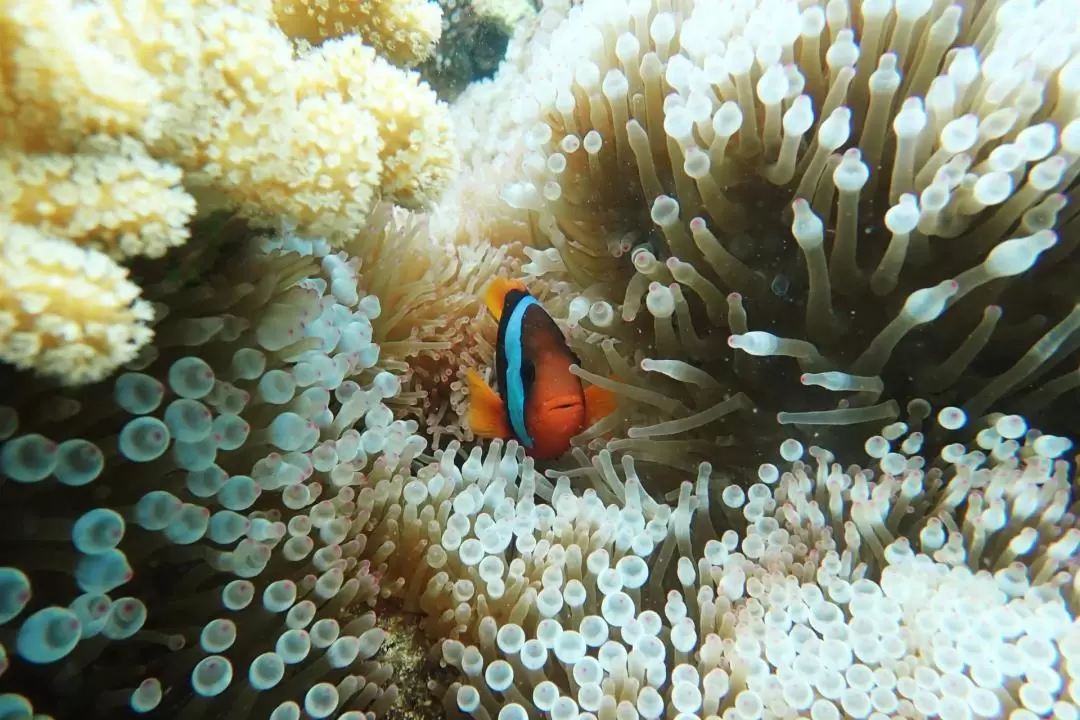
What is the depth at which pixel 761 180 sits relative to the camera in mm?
1353

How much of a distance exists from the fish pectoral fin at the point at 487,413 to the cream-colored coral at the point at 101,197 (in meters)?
0.87

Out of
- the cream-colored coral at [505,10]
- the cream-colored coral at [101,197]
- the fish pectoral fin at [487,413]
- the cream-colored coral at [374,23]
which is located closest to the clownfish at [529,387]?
the fish pectoral fin at [487,413]

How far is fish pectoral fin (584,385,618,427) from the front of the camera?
1586 mm

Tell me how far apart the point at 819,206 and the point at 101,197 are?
109cm

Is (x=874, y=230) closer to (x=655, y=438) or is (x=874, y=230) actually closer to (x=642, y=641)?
(x=655, y=438)

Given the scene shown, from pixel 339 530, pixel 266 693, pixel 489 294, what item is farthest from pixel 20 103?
pixel 489 294

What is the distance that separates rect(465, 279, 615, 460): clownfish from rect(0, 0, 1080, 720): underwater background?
0.08 ft

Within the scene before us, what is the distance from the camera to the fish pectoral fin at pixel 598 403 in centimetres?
159

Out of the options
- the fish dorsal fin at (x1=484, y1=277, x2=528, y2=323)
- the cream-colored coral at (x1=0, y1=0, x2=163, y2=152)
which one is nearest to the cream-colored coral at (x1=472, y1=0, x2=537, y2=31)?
the fish dorsal fin at (x1=484, y1=277, x2=528, y2=323)

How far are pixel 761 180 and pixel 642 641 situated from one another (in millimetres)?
859

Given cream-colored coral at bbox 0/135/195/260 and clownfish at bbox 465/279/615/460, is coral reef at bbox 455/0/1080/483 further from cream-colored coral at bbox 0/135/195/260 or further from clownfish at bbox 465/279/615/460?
cream-colored coral at bbox 0/135/195/260

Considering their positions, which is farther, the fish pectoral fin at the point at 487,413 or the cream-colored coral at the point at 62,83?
the fish pectoral fin at the point at 487,413

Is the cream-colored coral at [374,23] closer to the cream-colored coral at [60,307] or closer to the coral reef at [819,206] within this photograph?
the coral reef at [819,206]

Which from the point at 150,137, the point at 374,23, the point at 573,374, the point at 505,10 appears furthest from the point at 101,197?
the point at 505,10
